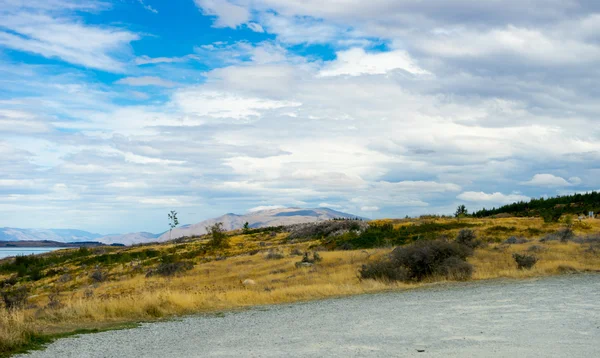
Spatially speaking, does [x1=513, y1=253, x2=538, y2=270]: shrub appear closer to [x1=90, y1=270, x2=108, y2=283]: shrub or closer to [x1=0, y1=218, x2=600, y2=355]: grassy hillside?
[x1=0, y1=218, x2=600, y2=355]: grassy hillside

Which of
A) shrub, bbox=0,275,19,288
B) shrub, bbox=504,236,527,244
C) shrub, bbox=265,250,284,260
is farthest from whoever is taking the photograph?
shrub, bbox=0,275,19,288

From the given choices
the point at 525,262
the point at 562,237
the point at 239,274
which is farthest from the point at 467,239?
the point at 239,274

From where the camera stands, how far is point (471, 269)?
72.4 ft

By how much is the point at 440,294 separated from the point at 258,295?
625cm

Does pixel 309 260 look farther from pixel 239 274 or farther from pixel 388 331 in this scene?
pixel 388 331

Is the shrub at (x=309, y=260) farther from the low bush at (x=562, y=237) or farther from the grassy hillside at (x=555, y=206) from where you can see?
the grassy hillside at (x=555, y=206)

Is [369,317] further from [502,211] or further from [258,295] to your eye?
[502,211]

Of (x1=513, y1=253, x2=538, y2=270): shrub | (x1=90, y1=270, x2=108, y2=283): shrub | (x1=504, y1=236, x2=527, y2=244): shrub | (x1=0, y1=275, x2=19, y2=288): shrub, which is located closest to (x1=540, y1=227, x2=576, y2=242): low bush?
(x1=504, y1=236, x2=527, y2=244): shrub

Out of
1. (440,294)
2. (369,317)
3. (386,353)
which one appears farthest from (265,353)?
(440,294)

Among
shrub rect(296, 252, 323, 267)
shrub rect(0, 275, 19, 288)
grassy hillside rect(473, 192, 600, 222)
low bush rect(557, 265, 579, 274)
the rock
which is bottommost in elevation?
shrub rect(0, 275, 19, 288)

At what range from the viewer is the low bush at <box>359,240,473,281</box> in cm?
2205

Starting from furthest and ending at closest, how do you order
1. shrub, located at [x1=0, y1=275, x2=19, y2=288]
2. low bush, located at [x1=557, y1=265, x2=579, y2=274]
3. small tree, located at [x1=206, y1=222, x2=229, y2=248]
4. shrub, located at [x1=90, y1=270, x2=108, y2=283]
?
small tree, located at [x1=206, y1=222, x2=229, y2=248] < shrub, located at [x1=0, y1=275, x2=19, y2=288] < shrub, located at [x1=90, y1=270, x2=108, y2=283] < low bush, located at [x1=557, y1=265, x2=579, y2=274]

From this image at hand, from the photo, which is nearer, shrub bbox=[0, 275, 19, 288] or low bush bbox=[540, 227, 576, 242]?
low bush bbox=[540, 227, 576, 242]

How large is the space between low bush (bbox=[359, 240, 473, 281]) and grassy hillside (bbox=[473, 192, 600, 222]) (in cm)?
3663
